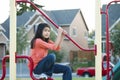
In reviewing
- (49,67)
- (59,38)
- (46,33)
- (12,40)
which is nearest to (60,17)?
(46,33)

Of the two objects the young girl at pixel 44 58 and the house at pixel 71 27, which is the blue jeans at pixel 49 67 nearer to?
the young girl at pixel 44 58

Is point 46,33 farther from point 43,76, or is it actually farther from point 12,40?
point 12,40

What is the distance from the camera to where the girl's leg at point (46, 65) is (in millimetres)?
3736

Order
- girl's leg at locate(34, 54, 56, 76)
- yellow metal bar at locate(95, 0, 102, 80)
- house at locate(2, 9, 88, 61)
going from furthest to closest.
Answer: house at locate(2, 9, 88, 61) < girl's leg at locate(34, 54, 56, 76) < yellow metal bar at locate(95, 0, 102, 80)

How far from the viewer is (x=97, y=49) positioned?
3264 mm

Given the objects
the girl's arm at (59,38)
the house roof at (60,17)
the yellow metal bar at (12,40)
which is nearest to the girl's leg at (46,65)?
the girl's arm at (59,38)

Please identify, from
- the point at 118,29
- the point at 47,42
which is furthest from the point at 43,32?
the point at 118,29

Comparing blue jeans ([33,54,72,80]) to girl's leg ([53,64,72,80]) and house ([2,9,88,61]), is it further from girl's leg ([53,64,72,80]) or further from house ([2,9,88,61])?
house ([2,9,88,61])

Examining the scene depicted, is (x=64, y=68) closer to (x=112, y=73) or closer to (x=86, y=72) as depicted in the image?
(x=112, y=73)

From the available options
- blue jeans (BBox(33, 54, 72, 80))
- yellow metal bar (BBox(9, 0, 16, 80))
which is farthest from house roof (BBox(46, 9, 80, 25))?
yellow metal bar (BBox(9, 0, 16, 80))

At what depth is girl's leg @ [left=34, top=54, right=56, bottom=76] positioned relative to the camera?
374 centimetres

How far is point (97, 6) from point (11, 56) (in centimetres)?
91

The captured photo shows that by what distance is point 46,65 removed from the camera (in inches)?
148

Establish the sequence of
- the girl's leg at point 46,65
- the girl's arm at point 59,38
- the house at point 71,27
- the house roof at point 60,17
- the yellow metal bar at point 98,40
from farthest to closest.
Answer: the house roof at point 60,17
the house at point 71,27
the girl's leg at point 46,65
the girl's arm at point 59,38
the yellow metal bar at point 98,40
